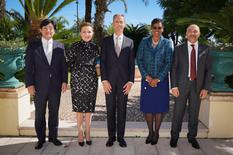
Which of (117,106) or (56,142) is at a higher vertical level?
(117,106)

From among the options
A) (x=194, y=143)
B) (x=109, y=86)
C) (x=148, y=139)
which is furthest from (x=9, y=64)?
(x=194, y=143)

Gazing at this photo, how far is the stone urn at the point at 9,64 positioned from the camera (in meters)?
4.93

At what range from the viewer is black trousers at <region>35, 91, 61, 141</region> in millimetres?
4387

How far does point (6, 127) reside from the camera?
Result: 16.6 feet

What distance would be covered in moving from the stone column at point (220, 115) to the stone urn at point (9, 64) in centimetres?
328

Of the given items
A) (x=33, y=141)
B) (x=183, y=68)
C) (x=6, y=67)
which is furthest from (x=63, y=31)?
(x=183, y=68)

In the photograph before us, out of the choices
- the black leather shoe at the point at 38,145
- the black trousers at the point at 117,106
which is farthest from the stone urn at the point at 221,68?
the black leather shoe at the point at 38,145

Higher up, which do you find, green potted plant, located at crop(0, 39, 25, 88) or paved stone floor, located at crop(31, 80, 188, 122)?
green potted plant, located at crop(0, 39, 25, 88)

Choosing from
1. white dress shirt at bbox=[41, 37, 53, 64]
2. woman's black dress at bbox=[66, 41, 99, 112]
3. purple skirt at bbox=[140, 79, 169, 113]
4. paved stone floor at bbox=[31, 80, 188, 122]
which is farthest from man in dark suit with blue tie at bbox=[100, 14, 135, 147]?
paved stone floor at bbox=[31, 80, 188, 122]

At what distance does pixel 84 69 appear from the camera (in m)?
4.34

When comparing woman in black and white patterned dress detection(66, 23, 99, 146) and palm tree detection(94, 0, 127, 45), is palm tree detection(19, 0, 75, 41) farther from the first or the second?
palm tree detection(94, 0, 127, 45)

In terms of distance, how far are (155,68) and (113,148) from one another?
1.34 metres

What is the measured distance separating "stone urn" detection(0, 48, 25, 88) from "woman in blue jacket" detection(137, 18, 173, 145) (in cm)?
207

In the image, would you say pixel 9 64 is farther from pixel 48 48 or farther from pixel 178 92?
pixel 178 92
